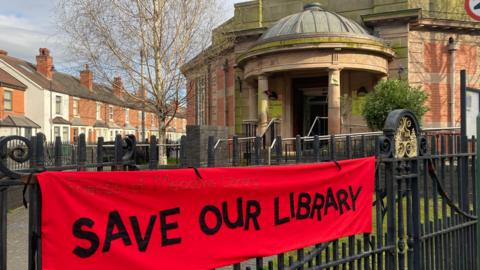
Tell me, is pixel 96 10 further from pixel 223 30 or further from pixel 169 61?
pixel 223 30

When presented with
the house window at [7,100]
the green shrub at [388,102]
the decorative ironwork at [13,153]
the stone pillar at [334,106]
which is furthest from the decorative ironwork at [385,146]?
the house window at [7,100]

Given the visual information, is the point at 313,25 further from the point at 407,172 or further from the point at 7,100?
the point at 7,100

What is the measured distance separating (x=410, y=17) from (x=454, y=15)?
3314 mm

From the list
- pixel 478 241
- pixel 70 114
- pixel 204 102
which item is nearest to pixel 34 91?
pixel 70 114

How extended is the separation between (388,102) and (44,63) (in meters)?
38.2

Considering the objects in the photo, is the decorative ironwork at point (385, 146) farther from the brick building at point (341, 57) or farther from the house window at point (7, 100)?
the house window at point (7, 100)

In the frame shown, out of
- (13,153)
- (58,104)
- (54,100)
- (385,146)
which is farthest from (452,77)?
(58,104)

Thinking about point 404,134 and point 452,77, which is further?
point 452,77

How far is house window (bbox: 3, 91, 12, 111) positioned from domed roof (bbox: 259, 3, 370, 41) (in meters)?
26.7

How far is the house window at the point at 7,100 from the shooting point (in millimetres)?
35812

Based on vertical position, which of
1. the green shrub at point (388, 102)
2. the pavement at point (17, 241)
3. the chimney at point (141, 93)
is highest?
the chimney at point (141, 93)

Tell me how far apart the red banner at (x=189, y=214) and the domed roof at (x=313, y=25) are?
14.7 metres

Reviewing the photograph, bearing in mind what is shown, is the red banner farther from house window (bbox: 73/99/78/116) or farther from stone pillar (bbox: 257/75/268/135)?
house window (bbox: 73/99/78/116)

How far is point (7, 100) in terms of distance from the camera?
36250 millimetres
